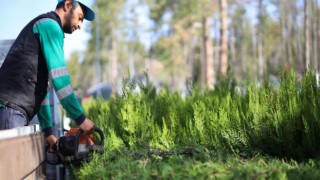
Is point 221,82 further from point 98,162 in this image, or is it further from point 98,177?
point 98,177

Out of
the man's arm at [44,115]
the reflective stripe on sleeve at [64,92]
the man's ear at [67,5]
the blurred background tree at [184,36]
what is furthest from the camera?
the blurred background tree at [184,36]

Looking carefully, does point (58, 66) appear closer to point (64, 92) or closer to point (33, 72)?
point (64, 92)

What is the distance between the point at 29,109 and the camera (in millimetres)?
4188

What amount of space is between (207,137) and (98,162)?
3.73 feet

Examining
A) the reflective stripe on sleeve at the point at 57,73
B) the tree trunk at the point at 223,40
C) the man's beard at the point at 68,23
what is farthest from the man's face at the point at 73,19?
the tree trunk at the point at 223,40

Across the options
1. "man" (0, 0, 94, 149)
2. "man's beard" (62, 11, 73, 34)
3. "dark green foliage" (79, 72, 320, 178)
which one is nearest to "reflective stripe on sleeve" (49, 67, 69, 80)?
"man" (0, 0, 94, 149)

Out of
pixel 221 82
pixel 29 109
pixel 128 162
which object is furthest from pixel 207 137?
pixel 221 82

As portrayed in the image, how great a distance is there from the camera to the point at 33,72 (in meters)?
4.13

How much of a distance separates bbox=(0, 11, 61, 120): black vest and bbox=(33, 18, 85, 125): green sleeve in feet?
0.30

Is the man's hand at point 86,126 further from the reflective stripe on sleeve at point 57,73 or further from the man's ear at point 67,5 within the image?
the man's ear at point 67,5

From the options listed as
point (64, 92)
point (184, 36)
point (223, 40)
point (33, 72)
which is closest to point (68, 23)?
point (33, 72)

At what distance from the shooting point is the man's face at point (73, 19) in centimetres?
434

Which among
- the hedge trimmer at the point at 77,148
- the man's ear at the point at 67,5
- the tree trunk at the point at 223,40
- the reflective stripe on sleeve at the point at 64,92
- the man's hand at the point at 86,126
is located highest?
the tree trunk at the point at 223,40

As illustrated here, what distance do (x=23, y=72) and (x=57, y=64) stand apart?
36 centimetres
